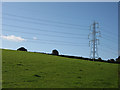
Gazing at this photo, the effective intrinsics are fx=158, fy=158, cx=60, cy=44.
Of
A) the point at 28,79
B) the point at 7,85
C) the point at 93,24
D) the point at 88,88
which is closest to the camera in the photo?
the point at 7,85

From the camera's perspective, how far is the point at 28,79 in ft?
44.4

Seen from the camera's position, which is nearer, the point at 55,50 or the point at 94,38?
the point at 94,38

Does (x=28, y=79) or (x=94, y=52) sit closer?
(x=28, y=79)

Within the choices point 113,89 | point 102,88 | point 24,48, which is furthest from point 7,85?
point 24,48

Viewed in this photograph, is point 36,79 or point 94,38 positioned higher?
point 94,38

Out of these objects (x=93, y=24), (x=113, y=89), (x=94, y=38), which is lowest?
(x=113, y=89)

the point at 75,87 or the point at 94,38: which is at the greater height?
the point at 94,38

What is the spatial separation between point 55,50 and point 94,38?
79.7 ft

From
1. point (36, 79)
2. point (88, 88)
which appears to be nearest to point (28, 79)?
point (36, 79)

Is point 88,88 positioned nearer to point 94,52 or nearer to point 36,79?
point 36,79

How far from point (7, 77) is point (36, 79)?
253 cm

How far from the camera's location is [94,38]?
185ft

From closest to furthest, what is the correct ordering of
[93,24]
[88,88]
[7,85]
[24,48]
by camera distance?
[7,85], [88,88], [93,24], [24,48]

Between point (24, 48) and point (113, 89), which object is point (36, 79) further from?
point (24, 48)
